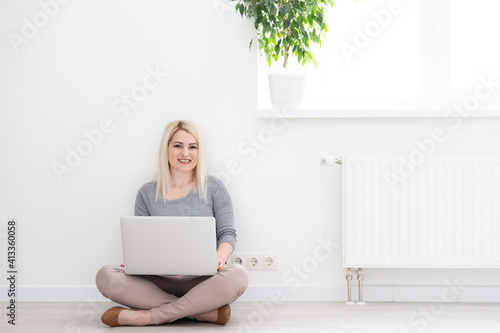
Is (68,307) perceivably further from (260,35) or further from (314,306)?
(260,35)

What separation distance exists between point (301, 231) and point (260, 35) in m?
0.84

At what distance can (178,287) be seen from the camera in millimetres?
2207

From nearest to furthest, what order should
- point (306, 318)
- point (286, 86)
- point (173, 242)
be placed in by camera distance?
point (173, 242), point (306, 318), point (286, 86)

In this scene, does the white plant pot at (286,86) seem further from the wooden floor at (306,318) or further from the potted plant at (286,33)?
the wooden floor at (306,318)

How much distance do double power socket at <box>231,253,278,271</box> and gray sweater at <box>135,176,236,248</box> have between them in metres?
0.19

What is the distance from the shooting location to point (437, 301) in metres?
2.48

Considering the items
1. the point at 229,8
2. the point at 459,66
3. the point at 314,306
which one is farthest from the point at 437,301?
the point at 229,8

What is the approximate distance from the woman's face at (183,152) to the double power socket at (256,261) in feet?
1.40

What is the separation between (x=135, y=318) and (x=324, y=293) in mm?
848

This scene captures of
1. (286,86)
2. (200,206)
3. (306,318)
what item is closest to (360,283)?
(306,318)

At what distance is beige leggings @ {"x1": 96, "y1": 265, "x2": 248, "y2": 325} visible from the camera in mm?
2047

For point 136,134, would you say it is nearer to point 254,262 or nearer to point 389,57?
point 254,262

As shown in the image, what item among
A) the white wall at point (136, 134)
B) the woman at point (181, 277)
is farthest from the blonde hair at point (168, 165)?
the white wall at point (136, 134)

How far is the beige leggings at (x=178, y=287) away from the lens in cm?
205
